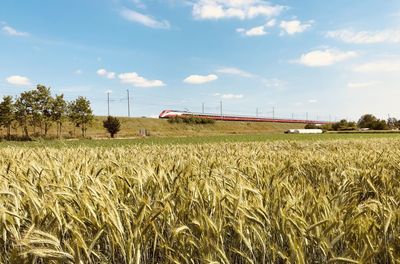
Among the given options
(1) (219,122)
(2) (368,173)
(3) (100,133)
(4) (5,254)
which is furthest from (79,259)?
(1) (219,122)

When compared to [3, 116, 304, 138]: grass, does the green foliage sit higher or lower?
higher

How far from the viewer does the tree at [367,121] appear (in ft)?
335

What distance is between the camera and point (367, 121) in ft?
345

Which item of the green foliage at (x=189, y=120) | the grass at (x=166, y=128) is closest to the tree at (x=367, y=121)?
the grass at (x=166, y=128)

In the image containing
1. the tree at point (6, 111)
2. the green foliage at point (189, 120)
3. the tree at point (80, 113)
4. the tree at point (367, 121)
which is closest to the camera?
the tree at point (6, 111)

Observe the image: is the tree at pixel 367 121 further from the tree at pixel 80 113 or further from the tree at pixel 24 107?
the tree at pixel 24 107

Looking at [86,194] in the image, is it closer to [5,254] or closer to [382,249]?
[5,254]

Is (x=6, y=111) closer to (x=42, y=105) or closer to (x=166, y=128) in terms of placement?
(x=42, y=105)

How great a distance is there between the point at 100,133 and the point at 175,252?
85697 mm

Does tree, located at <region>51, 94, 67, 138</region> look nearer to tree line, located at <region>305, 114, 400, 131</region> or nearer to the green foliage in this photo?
the green foliage

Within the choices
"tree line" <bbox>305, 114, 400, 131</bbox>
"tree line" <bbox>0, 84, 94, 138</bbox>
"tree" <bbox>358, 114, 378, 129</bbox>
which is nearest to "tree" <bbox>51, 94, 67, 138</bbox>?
"tree line" <bbox>0, 84, 94, 138</bbox>

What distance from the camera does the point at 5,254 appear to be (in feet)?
7.18

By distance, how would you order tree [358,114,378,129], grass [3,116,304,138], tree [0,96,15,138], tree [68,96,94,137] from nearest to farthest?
tree [0,96,15,138] → tree [68,96,94,137] → grass [3,116,304,138] → tree [358,114,378,129]

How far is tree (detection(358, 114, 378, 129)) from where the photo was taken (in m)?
102
